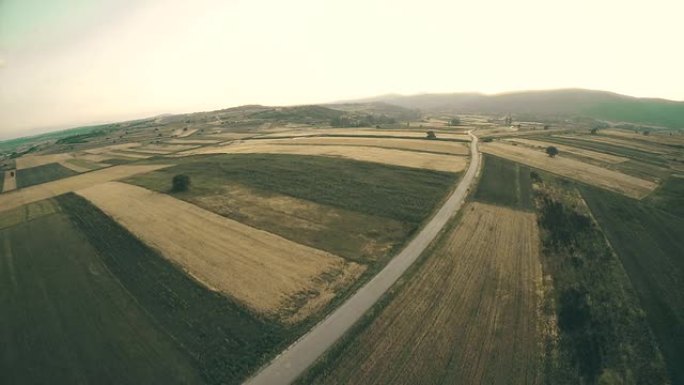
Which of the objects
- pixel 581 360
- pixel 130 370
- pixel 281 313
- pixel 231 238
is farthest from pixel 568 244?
pixel 130 370

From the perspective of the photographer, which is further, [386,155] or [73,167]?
[73,167]

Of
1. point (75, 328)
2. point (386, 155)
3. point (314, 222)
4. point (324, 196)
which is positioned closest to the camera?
point (75, 328)

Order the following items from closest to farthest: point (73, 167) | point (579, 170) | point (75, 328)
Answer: point (75, 328), point (579, 170), point (73, 167)

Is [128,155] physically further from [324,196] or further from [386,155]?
[324,196]

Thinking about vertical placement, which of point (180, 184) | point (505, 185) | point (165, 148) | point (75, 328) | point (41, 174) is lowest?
point (75, 328)

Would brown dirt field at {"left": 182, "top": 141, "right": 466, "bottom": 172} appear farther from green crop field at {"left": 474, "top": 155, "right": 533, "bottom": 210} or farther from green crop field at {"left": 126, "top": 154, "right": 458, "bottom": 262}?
green crop field at {"left": 474, "top": 155, "right": 533, "bottom": 210}

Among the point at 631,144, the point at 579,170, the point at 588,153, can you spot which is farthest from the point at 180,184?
the point at 631,144

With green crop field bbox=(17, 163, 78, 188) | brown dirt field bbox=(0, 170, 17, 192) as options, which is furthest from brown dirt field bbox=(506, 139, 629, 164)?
brown dirt field bbox=(0, 170, 17, 192)

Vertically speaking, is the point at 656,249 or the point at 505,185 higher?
the point at 505,185
